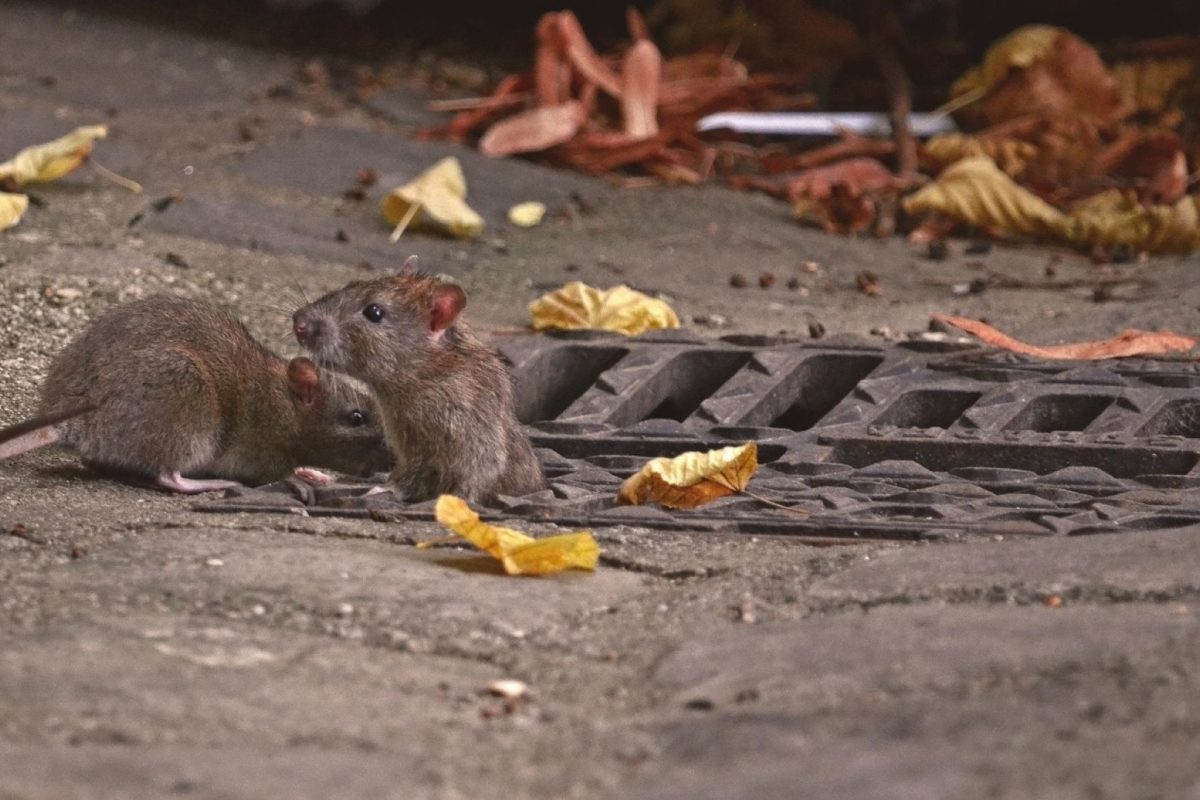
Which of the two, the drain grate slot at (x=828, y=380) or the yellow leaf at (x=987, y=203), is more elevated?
the yellow leaf at (x=987, y=203)

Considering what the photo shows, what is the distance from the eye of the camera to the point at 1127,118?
935 centimetres

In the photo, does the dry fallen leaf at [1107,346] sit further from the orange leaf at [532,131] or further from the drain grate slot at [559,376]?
the orange leaf at [532,131]

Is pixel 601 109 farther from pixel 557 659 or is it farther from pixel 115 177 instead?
pixel 557 659

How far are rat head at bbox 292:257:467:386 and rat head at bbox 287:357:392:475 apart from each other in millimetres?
89

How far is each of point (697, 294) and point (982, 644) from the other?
154 inches

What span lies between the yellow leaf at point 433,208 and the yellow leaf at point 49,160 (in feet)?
3.54

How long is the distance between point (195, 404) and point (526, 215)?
3026 mm

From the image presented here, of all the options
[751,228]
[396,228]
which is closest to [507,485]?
[396,228]

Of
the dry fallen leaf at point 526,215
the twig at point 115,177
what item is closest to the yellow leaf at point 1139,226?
the dry fallen leaf at point 526,215

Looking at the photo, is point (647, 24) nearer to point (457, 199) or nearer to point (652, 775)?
point (457, 199)

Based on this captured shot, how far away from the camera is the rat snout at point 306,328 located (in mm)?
4531

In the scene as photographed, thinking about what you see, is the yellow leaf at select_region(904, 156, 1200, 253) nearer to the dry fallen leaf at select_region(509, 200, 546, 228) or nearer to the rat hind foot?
the dry fallen leaf at select_region(509, 200, 546, 228)

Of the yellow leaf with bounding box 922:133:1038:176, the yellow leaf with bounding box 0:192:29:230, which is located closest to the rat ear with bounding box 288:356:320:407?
the yellow leaf with bounding box 0:192:29:230

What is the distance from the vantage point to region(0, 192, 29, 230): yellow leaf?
5.89 metres
